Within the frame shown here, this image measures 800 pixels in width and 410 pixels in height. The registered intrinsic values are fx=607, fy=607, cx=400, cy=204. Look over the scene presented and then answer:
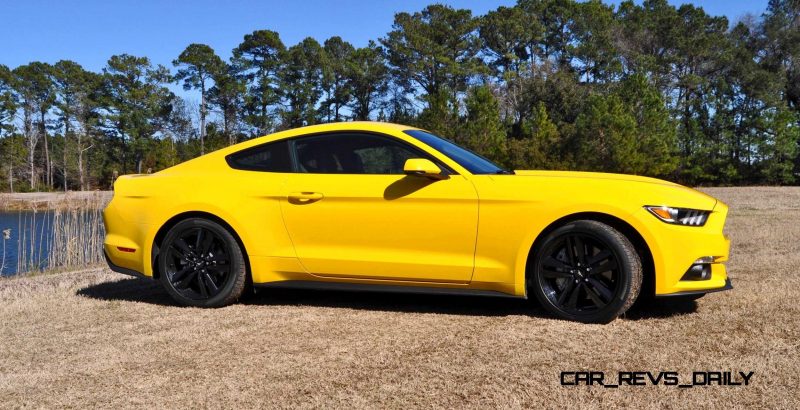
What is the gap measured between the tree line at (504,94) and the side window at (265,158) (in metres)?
26.7

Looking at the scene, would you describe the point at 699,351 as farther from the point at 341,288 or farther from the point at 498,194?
the point at 341,288

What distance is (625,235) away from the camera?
3.91 meters

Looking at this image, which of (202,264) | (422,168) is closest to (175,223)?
(202,264)

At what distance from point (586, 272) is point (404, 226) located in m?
1.24

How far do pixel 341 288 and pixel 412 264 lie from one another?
595 mm

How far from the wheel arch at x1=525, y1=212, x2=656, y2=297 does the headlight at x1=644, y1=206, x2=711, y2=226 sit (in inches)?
6.8

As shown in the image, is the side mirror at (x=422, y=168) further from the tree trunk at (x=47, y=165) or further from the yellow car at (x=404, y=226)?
the tree trunk at (x=47, y=165)

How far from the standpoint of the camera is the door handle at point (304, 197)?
14.4 feet

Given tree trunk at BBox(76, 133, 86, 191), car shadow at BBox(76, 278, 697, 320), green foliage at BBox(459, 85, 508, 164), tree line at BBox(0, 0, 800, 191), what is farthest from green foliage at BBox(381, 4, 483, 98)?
car shadow at BBox(76, 278, 697, 320)

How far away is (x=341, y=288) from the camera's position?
14.5ft

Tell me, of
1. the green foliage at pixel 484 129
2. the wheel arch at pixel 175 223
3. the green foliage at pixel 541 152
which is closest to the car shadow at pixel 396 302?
the wheel arch at pixel 175 223

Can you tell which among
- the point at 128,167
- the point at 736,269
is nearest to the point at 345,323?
the point at 736,269

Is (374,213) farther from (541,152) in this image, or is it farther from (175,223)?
(541,152)

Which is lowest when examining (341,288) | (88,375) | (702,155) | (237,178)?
(88,375)
